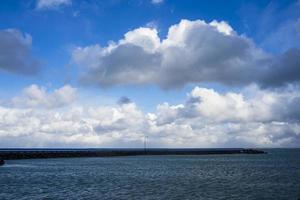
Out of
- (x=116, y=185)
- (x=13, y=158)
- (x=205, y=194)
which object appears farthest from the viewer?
(x=13, y=158)

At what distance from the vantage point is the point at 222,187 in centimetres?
4925

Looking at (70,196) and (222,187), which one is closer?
(70,196)

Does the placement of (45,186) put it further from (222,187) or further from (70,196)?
(222,187)

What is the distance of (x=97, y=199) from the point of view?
3909 cm

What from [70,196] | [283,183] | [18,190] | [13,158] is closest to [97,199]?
[70,196]

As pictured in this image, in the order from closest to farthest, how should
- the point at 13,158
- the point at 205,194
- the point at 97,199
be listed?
1. the point at 97,199
2. the point at 205,194
3. the point at 13,158

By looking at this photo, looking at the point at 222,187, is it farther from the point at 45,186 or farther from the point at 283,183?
the point at 45,186

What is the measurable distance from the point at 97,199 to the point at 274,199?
17.2 meters

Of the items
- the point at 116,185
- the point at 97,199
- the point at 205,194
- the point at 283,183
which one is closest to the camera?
the point at 97,199

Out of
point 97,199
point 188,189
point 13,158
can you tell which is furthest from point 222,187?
point 13,158

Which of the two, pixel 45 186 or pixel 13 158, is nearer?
pixel 45 186

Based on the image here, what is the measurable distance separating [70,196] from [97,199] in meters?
3.32

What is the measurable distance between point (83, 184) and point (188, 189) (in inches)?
543

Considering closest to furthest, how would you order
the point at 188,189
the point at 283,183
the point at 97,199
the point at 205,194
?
the point at 97,199 < the point at 205,194 < the point at 188,189 < the point at 283,183
